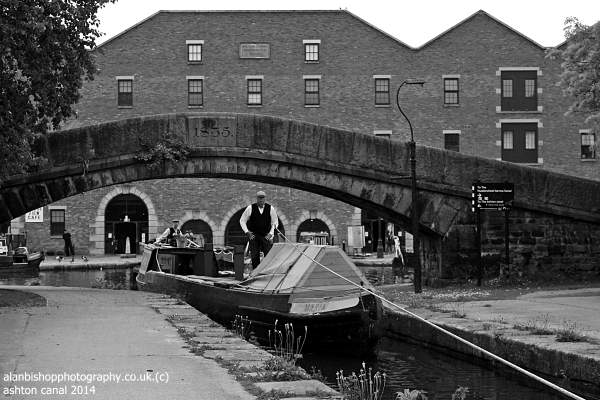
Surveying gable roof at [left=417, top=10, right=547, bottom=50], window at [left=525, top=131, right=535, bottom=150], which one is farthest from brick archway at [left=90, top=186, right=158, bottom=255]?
window at [left=525, top=131, right=535, bottom=150]

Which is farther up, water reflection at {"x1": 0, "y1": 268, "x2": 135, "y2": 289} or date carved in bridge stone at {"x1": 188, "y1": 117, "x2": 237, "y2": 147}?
date carved in bridge stone at {"x1": 188, "y1": 117, "x2": 237, "y2": 147}

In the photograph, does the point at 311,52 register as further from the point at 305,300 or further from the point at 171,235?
the point at 305,300

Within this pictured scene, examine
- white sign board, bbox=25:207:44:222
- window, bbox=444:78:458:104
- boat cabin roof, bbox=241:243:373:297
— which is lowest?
boat cabin roof, bbox=241:243:373:297

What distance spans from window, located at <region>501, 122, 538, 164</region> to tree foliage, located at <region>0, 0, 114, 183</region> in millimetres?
37599

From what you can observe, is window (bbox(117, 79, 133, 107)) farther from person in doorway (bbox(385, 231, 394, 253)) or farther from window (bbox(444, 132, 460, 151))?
window (bbox(444, 132, 460, 151))

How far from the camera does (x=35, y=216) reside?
149 ft

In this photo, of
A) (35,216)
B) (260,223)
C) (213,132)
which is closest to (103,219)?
(35,216)

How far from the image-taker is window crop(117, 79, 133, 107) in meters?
48.3

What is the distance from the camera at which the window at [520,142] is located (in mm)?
48469

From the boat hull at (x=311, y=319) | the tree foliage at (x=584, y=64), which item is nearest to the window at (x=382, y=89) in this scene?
the tree foliage at (x=584, y=64)

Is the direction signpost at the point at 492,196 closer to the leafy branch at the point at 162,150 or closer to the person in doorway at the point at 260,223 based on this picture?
the person in doorway at the point at 260,223

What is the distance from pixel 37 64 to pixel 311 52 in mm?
36397

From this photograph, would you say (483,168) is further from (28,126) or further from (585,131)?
(585,131)

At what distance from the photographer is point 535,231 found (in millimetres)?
20172
